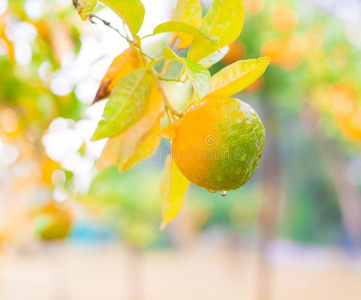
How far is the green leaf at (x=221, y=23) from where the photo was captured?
27 cm

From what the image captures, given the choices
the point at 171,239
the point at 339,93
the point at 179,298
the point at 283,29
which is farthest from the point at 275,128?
the point at 171,239

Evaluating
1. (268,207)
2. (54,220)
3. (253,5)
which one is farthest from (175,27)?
(268,207)

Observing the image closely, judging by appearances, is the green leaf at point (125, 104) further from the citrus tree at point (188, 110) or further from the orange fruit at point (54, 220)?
the orange fruit at point (54, 220)

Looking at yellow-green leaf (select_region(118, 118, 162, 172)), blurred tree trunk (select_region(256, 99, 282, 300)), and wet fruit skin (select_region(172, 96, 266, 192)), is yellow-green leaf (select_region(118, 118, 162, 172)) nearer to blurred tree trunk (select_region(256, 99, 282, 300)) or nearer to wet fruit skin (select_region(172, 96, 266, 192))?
wet fruit skin (select_region(172, 96, 266, 192))

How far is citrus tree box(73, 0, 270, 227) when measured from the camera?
25cm

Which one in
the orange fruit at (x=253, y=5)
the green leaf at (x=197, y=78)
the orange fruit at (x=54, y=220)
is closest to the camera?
the green leaf at (x=197, y=78)

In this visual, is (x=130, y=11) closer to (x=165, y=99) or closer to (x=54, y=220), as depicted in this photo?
(x=165, y=99)

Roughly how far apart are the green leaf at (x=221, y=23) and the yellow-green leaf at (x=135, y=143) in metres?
0.05

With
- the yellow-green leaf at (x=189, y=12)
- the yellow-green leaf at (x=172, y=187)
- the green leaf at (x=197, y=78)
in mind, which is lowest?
the yellow-green leaf at (x=172, y=187)

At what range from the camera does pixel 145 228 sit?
3307 millimetres

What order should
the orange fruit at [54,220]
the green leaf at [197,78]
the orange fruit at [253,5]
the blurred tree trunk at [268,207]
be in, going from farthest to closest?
1. the blurred tree trunk at [268,207]
2. the orange fruit at [253,5]
3. the orange fruit at [54,220]
4. the green leaf at [197,78]

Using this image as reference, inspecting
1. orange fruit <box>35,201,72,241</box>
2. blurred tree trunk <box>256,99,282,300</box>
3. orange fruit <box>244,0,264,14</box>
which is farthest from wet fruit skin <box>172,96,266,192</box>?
blurred tree trunk <box>256,99,282,300</box>

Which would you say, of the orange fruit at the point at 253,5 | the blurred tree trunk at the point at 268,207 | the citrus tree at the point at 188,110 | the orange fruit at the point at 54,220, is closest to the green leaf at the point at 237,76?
the citrus tree at the point at 188,110

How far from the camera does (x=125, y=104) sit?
0.91ft
